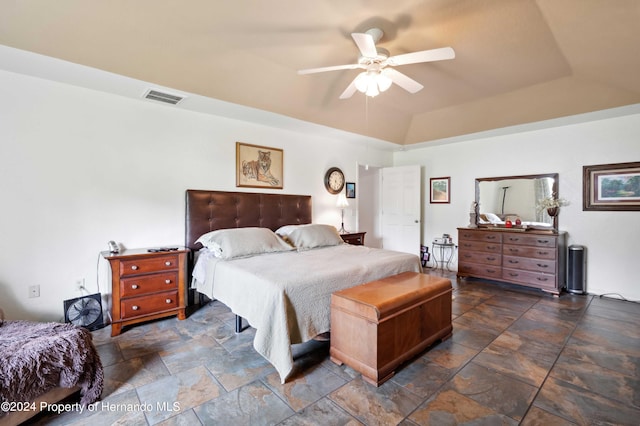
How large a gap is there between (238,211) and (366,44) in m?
2.61

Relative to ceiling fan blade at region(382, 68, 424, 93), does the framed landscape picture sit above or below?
below

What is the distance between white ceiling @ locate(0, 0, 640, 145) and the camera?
2.34 meters

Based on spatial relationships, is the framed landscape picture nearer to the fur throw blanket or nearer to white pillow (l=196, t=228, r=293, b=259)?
white pillow (l=196, t=228, r=293, b=259)

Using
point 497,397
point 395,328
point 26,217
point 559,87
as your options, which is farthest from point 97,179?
point 559,87

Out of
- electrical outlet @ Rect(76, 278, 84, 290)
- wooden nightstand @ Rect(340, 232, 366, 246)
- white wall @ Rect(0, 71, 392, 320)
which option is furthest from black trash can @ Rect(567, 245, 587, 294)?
electrical outlet @ Rect(76, 278, 84, 290)

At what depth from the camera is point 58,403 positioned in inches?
70.8

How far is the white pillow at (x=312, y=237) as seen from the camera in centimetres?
375

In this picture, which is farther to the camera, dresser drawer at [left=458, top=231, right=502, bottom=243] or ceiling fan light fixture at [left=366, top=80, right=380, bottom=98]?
dresser drawer at [left=458, top=231, right=502, bottom=243]

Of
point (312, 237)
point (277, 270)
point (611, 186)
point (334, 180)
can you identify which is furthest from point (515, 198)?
point (277, 270)

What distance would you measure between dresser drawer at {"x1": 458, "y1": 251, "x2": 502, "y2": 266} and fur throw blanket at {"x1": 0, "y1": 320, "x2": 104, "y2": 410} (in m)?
4.86

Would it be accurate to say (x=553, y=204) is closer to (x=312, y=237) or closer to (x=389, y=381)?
(x=312, y=237)

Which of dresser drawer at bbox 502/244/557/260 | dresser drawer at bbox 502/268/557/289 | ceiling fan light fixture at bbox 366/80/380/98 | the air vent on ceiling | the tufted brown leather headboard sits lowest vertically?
dresser drawer at bbox 502/268/557/289

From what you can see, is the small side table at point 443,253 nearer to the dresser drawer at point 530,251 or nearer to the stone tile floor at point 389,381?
the dresser drawer at point 530,251

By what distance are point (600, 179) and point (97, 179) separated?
6.31 m
